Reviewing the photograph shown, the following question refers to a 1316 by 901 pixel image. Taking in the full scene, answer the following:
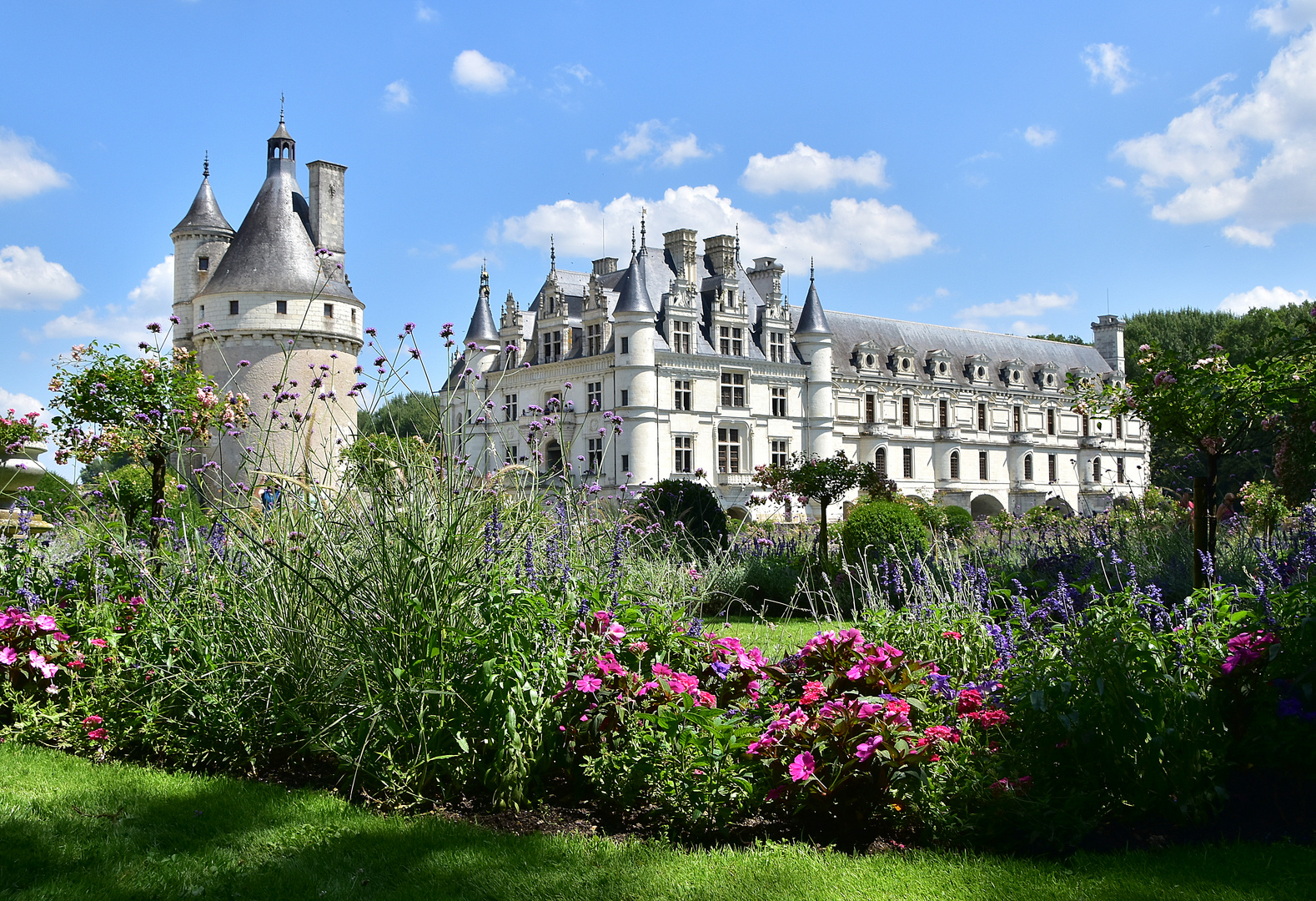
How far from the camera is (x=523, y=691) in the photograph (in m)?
4.17

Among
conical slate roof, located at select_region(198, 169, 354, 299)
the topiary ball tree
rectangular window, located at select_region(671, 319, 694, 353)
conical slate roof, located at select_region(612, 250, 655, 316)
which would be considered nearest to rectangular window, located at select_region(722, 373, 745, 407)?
rectangular window, located at select_region(671, 319, 694, 353)

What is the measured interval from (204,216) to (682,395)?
18.7 meters

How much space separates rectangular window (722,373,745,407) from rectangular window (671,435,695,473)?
2221 mm

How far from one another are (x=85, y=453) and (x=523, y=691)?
24.2ft

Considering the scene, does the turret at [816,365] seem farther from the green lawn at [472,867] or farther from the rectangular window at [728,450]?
the green lawn at [472,867]

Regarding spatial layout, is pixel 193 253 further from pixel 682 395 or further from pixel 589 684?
pixel 589 684

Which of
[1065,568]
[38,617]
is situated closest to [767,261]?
[1065,568]

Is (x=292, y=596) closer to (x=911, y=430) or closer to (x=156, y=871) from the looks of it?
(x=156, y=871)

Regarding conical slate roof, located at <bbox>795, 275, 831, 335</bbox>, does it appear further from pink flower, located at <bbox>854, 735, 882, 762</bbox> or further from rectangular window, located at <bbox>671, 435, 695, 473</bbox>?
pink flower, located at <bbox>854, 735, 882, 762</bbox>

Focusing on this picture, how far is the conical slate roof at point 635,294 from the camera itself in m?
36.1

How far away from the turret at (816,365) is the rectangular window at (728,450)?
358 centimetres

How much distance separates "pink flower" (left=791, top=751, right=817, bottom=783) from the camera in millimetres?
3674

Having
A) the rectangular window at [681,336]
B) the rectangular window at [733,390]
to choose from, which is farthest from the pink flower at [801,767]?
the rectangular window at [733,390]

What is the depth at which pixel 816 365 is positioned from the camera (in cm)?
4134
